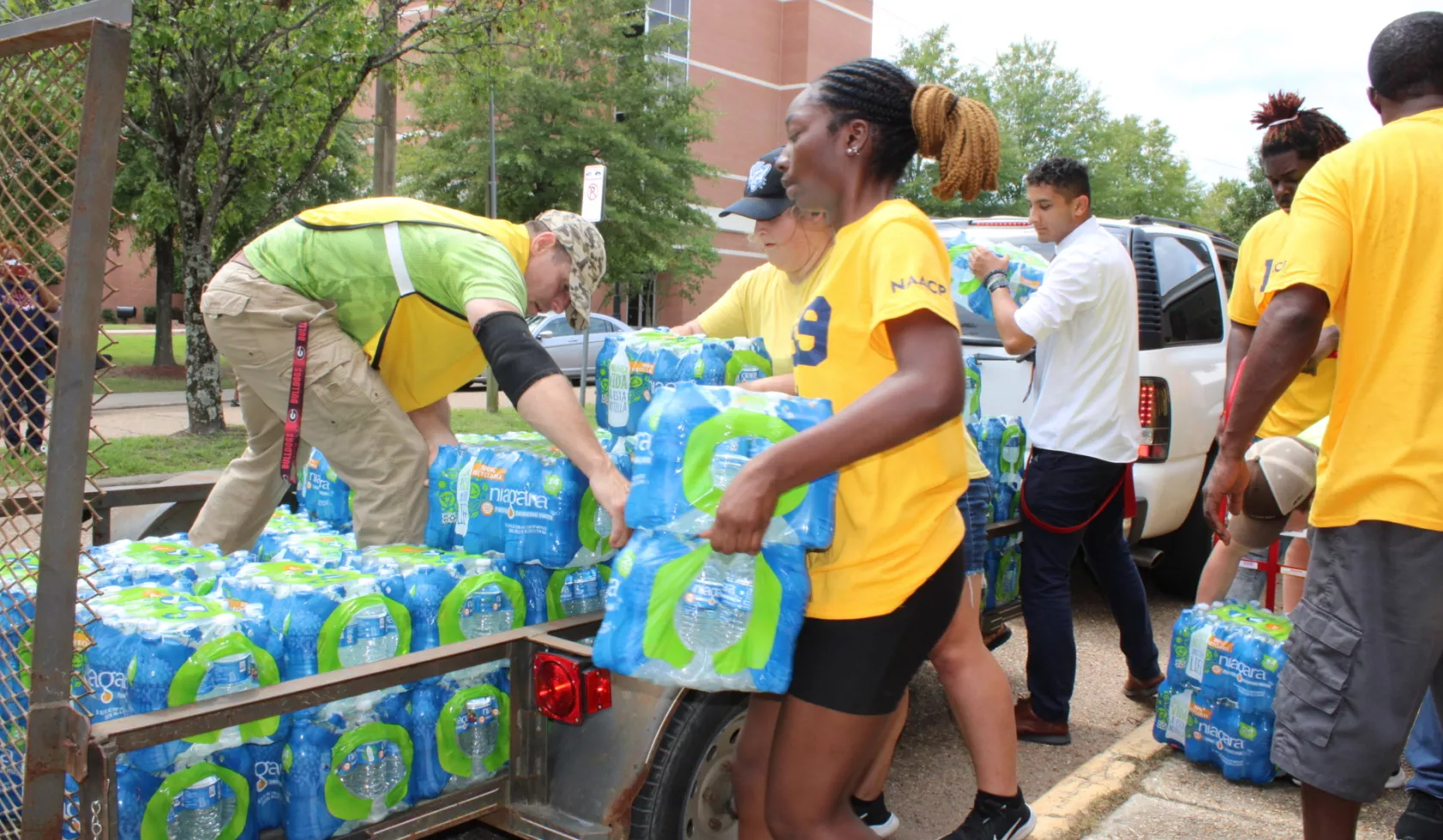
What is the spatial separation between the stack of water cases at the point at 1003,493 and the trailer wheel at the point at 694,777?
A: 6.43ft

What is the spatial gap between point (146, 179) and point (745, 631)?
Result: 723 inches

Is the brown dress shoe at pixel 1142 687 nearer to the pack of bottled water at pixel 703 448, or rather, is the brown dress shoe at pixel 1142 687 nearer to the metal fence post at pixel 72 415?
the pack of bottled water at pixel 703 448

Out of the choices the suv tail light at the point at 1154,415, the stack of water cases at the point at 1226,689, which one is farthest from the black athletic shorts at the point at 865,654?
the suv tail light at the point at 1154,415

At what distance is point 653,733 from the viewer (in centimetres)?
271

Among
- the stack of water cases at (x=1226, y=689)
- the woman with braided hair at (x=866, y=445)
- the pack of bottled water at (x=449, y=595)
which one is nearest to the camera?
the woman with braided hair at (x=866, y=445)

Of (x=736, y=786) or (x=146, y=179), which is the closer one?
(x=736, y=786)

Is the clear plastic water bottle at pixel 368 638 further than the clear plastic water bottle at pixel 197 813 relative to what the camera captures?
Yes

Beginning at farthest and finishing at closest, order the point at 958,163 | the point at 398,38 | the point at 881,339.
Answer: the point at 398,38
the point at 958,163
the point at 881,339

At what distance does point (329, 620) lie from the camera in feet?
8.94

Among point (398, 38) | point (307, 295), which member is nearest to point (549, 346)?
point (398, 38)

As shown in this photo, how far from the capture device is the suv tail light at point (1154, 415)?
571 centimetres

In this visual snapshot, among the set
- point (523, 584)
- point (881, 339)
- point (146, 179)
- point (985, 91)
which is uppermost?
point (985, 91)

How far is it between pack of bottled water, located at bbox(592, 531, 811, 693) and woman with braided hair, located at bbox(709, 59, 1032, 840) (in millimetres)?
82

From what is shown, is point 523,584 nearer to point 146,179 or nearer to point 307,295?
point 307,295
